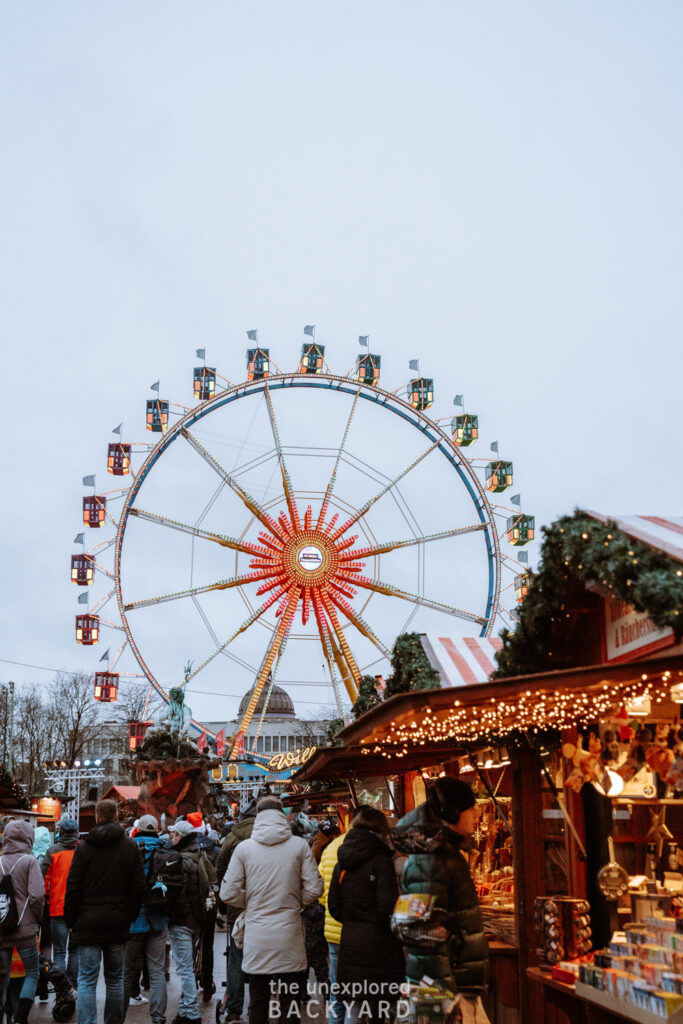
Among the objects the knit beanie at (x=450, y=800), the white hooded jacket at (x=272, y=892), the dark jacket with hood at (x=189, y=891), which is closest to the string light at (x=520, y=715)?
the knit beanie at (x=450, y=800)

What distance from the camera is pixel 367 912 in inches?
237

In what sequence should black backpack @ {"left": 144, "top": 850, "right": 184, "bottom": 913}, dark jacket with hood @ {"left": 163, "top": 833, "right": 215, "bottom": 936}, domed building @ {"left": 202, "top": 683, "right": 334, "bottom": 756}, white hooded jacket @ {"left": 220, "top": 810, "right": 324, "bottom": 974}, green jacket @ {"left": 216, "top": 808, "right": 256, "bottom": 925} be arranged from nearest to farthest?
white hooded jacket @ {"left": 220, "top": 810, "right": 324, "bottom": 974} → black backpack @ {"left": 144, "top": 850, "right": 184, "bottom": 913} → dark jacket with hood @ {"left": 163, "top": 833, "right": 215, "bottom": 936} → green jacket @ {"left": 216, "top": 808, "right": 256, "bottom": 925} → domed building @ {"left": 202, "top": 683, "right": 334, "bottom": 756}

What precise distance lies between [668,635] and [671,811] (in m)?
2.79

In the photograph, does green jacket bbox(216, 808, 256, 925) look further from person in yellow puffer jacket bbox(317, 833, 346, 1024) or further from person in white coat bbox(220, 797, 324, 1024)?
person in white coat bbox(220, 797, 324, 1024)

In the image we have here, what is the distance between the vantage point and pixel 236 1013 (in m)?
8.23

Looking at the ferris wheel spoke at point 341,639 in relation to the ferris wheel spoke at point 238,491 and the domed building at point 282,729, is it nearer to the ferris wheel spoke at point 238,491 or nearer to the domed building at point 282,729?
the ferris wheel spoke at point 238,491

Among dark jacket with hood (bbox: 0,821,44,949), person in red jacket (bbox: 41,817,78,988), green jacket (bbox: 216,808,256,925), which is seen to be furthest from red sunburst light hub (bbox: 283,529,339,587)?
dark jacket with hood (bbox: 0,821,44,949)

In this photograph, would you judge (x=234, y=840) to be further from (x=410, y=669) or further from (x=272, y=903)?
(x=410, y=669)

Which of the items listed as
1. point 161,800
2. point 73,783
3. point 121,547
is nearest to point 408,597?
point 121,547

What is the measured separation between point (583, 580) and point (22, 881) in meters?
4.55

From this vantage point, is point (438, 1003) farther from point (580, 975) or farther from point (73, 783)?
point (73, 783)

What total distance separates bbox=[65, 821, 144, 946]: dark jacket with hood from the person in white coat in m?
0.92

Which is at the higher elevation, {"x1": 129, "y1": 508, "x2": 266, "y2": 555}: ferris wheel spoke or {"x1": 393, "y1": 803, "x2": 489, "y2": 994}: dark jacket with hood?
{"x1": 129, "y1": 508, "x2": 266, "y2": 555}: ferris wheel spoke

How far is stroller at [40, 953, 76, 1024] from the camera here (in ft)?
28.9
